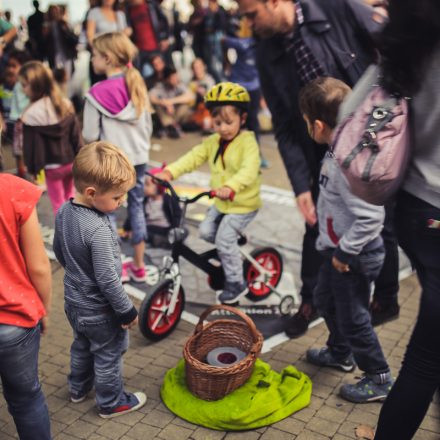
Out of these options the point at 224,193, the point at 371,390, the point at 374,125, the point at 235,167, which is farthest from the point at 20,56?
the point at 374,125

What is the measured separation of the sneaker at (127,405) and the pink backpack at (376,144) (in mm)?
1972

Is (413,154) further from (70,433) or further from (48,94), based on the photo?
(48,94)

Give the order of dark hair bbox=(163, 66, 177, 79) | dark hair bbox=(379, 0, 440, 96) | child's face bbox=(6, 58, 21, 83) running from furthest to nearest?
dark hair bbox=(163, 66, 177, 79), child's face bbox=(6, 58, 21, 83), dark hair bbox=(379, 0, 440, 96)

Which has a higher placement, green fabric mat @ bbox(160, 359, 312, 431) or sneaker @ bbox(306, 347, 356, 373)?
green fabric mat @ bbox(160, 359, 312, 431)

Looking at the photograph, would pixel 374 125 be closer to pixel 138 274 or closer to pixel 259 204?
pixel 259 204

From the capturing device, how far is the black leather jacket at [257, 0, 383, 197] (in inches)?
138

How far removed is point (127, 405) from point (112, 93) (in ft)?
7.90

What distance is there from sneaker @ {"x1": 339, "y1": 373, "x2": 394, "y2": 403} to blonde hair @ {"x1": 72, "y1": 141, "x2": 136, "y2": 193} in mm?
1776

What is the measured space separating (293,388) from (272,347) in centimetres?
66

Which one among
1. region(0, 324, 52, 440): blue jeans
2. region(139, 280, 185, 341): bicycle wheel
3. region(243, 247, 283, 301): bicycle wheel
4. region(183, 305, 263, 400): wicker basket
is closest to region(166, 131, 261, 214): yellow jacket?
region(243, 247, 283, 301): bicycle wheel

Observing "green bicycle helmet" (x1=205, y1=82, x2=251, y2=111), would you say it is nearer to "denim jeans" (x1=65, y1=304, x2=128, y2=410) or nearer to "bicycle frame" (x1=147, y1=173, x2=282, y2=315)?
"bicycle frame" (x1=147, y1=173, x2=282, y2=315)

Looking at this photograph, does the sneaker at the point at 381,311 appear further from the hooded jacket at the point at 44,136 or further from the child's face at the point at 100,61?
the hooded jacket at the point at 44,136

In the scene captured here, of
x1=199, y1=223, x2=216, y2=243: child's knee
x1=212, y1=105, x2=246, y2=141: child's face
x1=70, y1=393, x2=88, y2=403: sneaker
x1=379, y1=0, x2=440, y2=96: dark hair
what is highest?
x1=379, y1=0, x2=440, y2=96: dark hair

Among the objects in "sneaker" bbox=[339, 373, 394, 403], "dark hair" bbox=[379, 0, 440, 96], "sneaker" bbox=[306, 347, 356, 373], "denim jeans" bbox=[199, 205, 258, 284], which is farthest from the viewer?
"denim jeans" bbox=[199, 205, 258, 284]
